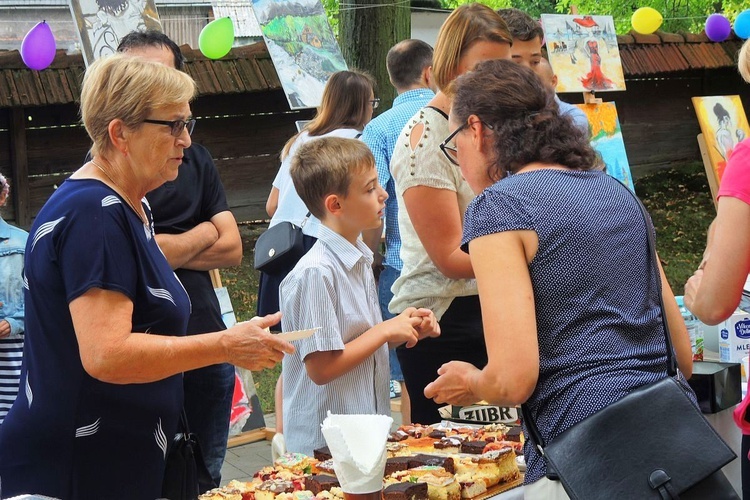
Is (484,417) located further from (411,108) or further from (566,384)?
(411,108)

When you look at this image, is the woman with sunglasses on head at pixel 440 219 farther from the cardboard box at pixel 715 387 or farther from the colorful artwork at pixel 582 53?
the colorful artwork at pixel 582 53

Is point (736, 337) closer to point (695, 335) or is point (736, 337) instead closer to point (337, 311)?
point (695, 335)

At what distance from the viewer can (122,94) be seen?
89.5 inches

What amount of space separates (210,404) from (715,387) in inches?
70.2

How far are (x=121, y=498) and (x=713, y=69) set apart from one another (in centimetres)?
1320

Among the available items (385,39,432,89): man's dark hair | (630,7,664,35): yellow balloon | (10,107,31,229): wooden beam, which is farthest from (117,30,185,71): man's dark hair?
(630,7,664,35): yellow balloon

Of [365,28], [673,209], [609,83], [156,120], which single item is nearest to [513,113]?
[156,120]

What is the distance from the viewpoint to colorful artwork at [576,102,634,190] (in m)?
7.28

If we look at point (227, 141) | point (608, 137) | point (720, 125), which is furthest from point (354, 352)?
point (227, 141)

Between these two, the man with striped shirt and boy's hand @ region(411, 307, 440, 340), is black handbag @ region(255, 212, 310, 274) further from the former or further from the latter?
boy's hand @ region(411, 307, 440, 340)

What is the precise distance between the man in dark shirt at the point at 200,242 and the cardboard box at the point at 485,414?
85 cm

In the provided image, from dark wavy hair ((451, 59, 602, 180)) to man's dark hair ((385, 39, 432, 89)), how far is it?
110 inches

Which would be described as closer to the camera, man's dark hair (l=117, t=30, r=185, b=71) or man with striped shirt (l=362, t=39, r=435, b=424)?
man's dark hair (l=117, t=30, r=185, b=71)

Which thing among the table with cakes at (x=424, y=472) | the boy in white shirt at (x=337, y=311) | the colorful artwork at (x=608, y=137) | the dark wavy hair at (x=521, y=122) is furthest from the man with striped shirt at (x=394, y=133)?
the colorful artwork at (x=608, y=137)
